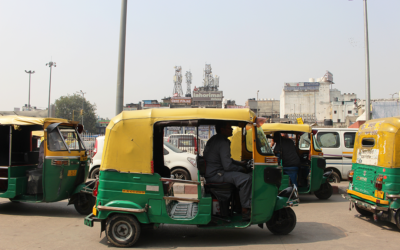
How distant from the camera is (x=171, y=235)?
5969mm

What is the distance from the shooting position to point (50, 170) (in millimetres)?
7215

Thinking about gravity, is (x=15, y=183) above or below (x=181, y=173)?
above

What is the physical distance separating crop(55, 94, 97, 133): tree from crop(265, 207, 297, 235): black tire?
77.9 metres

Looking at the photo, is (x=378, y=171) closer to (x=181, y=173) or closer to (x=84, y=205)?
(x=181, y=173)

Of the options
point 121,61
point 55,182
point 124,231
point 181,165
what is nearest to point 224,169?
point 124,231

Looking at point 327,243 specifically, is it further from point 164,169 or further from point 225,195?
point 164,169

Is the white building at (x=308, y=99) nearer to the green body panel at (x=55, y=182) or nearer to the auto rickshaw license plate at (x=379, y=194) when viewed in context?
the auto rickshaw license plate at (x=379, y=194)

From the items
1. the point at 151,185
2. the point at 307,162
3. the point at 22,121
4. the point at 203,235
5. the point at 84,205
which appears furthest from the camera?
the point at 307,162

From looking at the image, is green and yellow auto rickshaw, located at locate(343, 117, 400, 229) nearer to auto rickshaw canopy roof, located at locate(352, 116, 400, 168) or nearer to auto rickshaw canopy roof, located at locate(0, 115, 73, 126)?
auto rickshaw canopy roof, located at locate(352, 116, 400, 168)

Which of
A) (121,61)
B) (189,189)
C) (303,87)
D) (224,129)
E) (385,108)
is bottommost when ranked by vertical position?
(189,189)

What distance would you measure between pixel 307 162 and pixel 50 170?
23.2 ft

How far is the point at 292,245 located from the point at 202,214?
1588 mm

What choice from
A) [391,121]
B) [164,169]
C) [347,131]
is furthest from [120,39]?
[347,131]

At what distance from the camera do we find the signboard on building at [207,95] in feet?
246
